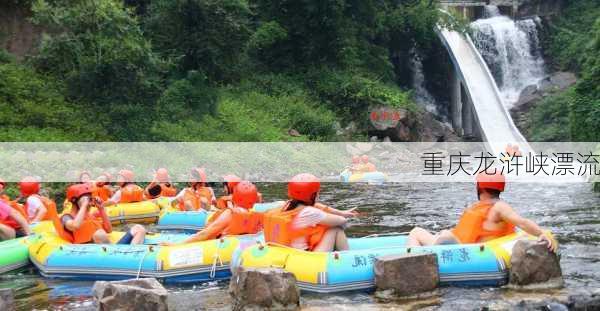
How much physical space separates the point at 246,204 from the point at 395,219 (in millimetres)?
4337

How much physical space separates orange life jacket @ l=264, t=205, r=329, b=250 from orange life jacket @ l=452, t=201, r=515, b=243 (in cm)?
144

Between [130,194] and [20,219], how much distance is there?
359 centimetres

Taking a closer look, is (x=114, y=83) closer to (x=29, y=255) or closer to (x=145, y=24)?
(x=145, y=24)

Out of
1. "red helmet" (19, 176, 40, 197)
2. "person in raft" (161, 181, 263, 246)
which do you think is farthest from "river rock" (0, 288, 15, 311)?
"red helmet" (19, 176, 40, 197)

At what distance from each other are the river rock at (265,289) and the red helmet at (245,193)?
5.88 ft

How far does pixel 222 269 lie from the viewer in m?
8.20

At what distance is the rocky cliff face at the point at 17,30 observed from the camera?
2148cm

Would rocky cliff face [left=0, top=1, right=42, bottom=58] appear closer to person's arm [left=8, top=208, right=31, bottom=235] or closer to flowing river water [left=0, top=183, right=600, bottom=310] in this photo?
flowing river water [left=0, top=183, right=600, bottom=310]

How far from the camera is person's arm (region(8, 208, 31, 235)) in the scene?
973cm

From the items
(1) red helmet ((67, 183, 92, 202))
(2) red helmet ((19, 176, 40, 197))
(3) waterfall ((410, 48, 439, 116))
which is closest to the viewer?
(1) red helmet ((67, 183, 92, 202))

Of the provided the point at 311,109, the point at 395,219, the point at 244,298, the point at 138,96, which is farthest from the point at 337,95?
the point at 244,298

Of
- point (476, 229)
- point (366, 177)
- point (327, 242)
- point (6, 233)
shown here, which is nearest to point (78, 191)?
point (6, 233)

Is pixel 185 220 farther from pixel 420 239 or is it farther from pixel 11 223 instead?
pixel 420 239

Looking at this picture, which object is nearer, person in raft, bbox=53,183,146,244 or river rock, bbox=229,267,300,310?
river rock, bbox=229,267,300,310
